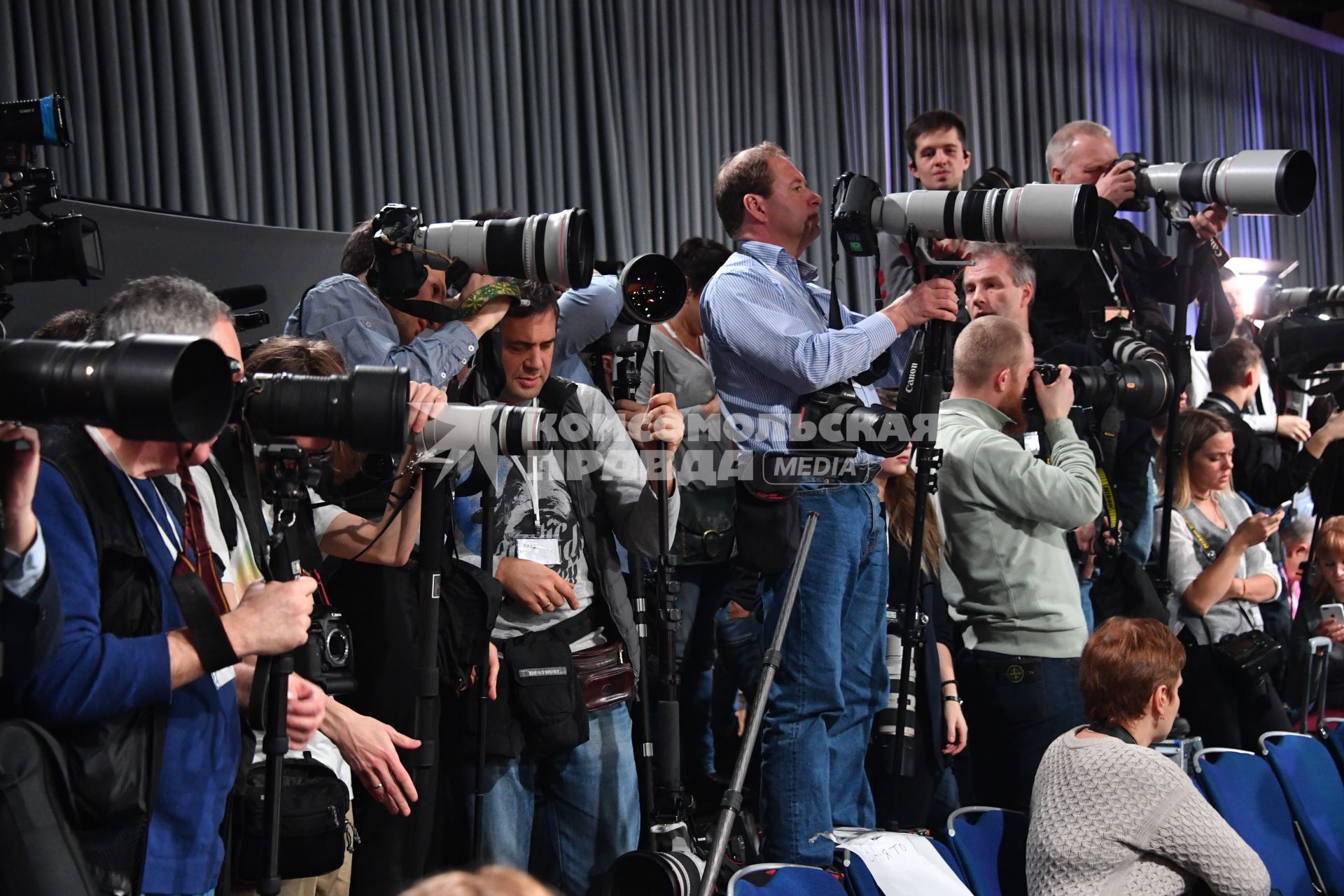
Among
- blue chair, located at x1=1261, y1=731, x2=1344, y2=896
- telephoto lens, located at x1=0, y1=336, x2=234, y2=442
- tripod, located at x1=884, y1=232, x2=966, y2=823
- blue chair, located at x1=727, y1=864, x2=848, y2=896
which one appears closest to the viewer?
telephoto lens, located at x1=0, y1=336, x2=234, y2=442

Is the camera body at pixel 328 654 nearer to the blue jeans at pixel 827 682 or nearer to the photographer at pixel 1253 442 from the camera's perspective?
the blue jeans at pixel 827 682

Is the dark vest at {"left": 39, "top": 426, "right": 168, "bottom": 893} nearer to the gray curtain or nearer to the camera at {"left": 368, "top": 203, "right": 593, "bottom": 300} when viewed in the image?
the camera at {"left": 368, "top": 203, "right": 593, "bottom": 300}

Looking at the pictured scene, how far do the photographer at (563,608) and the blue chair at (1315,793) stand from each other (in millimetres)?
1514

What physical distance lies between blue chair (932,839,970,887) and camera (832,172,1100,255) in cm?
115

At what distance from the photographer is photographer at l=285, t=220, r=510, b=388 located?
7.43 feet

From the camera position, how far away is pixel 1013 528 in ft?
9.92

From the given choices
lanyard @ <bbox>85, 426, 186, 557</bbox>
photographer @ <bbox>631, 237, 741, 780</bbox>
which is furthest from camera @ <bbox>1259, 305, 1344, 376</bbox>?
lanyard @ <bbox>85, 426, 186, 557</bbox>

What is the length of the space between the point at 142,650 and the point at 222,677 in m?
0.19

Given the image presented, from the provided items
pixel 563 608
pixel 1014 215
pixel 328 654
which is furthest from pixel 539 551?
pixel 1014 215

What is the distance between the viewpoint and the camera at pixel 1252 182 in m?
3.23

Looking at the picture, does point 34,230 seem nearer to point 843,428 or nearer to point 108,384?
point 108,384

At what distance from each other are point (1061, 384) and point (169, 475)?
6.54 feet

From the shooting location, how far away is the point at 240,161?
3975 mm

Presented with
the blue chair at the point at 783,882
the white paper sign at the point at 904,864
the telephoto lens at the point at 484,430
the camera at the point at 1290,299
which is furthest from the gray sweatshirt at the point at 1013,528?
the camera at the point at 1290,299
